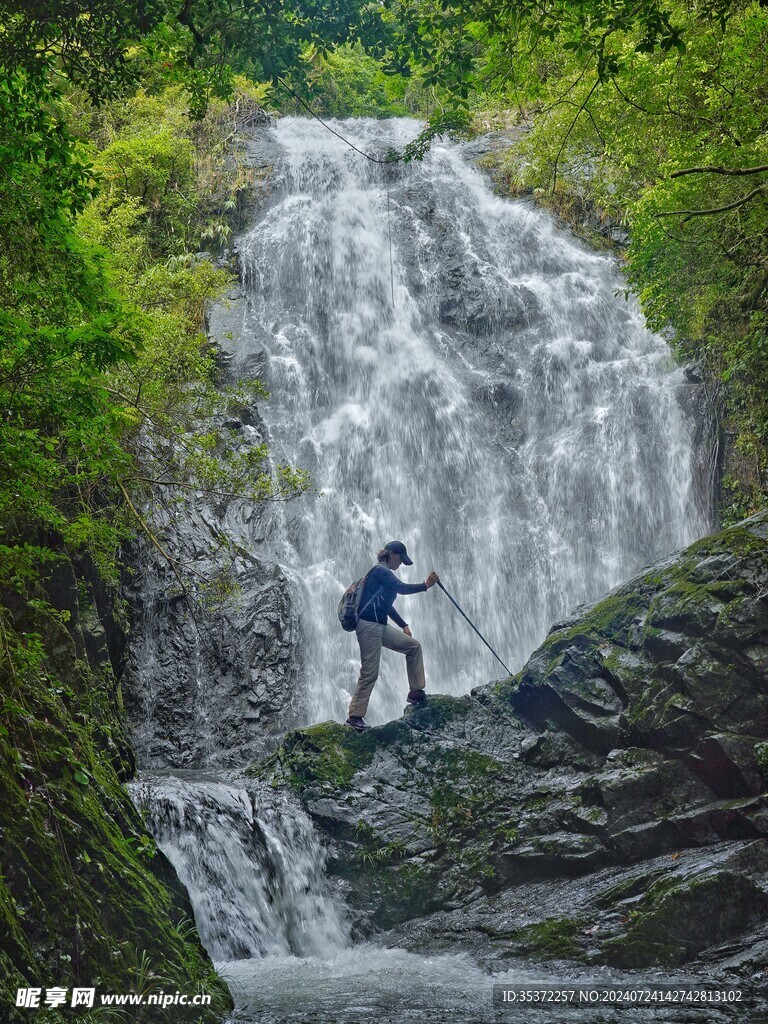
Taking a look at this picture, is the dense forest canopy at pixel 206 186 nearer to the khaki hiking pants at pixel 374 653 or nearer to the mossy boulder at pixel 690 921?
the khaki hiking pants at pixel 374 653

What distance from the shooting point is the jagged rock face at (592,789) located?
247 inches

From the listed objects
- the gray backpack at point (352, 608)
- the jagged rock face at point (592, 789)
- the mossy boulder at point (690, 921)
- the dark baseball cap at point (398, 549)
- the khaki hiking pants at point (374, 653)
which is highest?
the dark baseball cap at point (398, 549)

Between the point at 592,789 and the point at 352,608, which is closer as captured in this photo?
the point at 592,789

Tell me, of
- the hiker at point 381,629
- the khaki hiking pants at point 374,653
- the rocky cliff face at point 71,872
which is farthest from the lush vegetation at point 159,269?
the khaki hiking pants at point 374,653

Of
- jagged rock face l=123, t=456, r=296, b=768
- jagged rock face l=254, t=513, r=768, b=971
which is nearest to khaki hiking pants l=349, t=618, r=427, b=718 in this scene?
jagged rock face l=254, t=513, r=768, b=971

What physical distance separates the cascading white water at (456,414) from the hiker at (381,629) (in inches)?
143

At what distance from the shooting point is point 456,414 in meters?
16.7

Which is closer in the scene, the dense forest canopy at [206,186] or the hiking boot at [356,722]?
the dense forest canopy at [206,186]

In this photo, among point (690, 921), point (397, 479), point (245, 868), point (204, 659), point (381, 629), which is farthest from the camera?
point (397, 479)

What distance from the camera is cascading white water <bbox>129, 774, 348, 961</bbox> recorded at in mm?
7047

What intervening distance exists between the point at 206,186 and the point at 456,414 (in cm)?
1030

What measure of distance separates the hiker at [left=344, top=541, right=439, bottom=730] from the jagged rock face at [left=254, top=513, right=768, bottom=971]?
1.04ft

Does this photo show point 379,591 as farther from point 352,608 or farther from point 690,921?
point 690,921

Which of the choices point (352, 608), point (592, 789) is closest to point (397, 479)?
point (352, 608)
